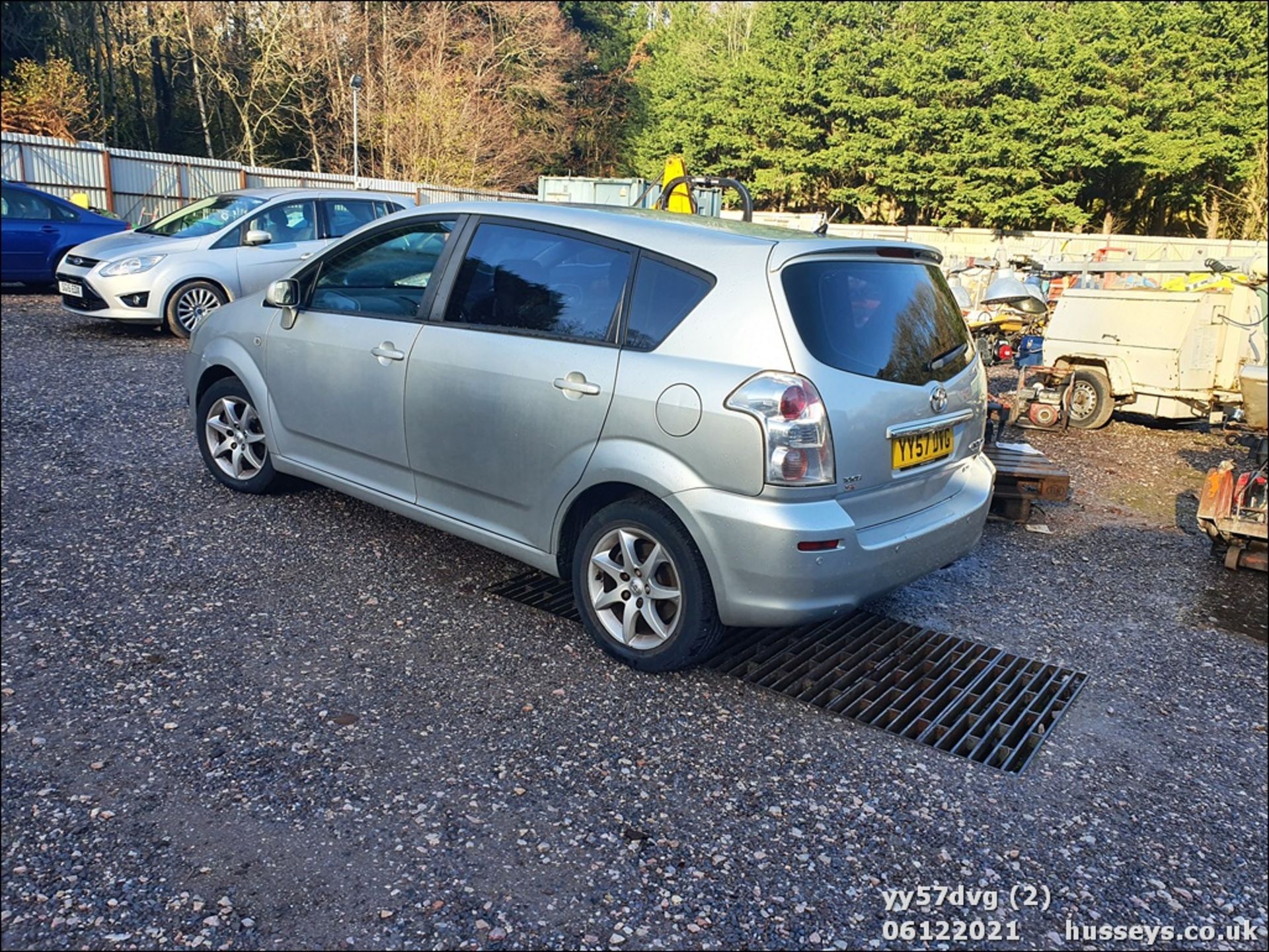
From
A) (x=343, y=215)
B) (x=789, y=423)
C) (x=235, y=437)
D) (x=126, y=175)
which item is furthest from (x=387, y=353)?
(x=126, y=175)

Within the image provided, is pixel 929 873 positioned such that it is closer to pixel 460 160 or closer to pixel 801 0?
pixel 460 160

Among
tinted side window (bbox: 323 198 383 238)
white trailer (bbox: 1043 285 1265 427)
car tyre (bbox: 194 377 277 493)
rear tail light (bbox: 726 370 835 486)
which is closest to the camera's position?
rear tail light (bbox: 726 370 835 486)

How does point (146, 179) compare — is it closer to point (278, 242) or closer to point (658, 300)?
point (278, 242)

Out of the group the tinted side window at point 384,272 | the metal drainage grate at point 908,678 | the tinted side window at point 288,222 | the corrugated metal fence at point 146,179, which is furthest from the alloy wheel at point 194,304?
the metal drainage grate at point 908,678

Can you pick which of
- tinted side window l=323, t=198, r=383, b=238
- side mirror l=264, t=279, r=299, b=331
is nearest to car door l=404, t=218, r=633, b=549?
side mirror l=264, t=279, r=299, b=331

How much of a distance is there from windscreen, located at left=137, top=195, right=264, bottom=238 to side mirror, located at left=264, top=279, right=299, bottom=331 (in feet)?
23.0

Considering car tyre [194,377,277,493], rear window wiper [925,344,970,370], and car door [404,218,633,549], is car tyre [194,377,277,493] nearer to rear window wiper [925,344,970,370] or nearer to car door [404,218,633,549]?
car door [404,218,633,549]

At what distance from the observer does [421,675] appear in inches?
146

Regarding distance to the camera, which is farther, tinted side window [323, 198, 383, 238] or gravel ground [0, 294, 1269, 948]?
tinted side window [323, 198, 383, 238]

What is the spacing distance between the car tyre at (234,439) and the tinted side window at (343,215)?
21.0ft

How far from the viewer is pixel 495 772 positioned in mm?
3088

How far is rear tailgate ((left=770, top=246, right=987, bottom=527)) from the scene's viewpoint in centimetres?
349

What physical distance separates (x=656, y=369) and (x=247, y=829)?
2064 millimetres

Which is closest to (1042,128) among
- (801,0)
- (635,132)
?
(801,0)
